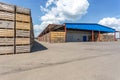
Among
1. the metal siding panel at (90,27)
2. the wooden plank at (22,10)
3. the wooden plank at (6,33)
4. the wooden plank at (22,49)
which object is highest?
the metal siding panel at (90,27)

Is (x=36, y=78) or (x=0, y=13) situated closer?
(x=36, y=78)

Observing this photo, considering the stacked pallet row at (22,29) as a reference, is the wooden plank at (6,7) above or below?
above

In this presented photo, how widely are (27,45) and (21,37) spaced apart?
0.73 metres

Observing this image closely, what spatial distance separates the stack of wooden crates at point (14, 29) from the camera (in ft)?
27.2

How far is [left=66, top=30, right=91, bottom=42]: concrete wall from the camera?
110 ft

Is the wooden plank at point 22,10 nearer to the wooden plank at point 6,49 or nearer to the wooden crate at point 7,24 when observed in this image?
the wooden crate at point 7,24

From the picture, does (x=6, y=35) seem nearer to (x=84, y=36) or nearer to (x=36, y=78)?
(x=36, y=78)

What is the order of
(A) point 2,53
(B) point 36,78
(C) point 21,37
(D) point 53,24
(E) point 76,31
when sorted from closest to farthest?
1. (B) point 36,78
2. (A) point 2,53
3. (C) point 21,37
4. (D) point 53,24
5. (E) point 76,31

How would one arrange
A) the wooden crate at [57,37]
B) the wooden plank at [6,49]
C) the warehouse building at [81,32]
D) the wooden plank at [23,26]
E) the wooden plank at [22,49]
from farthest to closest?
the warehouse building at [81,32] < the wooden crate at [57,37] < the wooden plank at [23,26] < the wooden plank at [22,49] < the wooden plank at [6,49]

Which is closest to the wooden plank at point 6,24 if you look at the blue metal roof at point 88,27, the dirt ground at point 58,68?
the dirt ground at point 58,68

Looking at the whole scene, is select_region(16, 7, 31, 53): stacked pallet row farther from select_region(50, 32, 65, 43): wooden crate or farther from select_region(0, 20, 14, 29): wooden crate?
select_region(50, 32, 65, 43): wooden crate

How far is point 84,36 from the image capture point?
36.5m

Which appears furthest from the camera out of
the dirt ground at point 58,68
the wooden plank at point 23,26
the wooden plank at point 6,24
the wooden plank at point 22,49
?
the wooden plank at point 23,26

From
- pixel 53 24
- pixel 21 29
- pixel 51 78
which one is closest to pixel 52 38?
pixel 53 24
